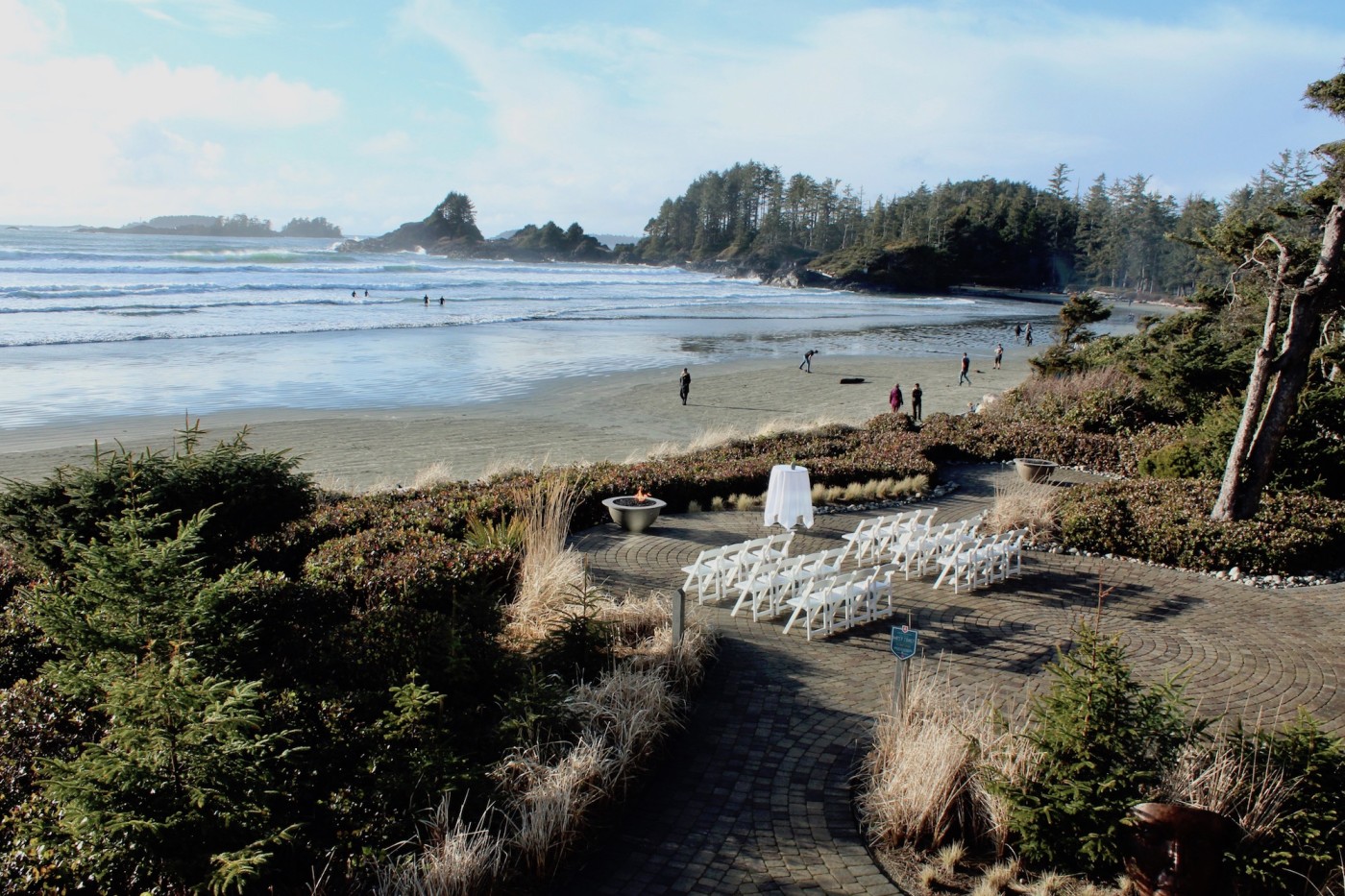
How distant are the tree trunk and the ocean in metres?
21.5

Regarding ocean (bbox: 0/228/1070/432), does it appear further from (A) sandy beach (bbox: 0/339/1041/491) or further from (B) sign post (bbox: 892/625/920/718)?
(B) sign post (bbox: 892/625/920/718)

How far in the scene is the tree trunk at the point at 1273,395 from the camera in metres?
11.9

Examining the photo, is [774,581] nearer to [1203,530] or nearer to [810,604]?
[810,604]

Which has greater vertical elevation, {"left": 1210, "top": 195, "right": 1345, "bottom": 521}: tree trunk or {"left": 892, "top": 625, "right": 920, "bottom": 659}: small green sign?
{"left": 1210, "top": 195, "right": 1345, "bottom": 521}: tree trunk

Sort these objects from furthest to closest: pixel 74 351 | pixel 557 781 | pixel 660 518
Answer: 1. pixel 74 351
2. pixel 660 518
3. pixel 557 781

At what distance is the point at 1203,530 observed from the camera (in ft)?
38.8

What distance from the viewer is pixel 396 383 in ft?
101

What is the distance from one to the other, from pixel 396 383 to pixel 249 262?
240ft

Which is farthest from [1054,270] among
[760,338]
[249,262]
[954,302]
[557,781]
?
[557,781]

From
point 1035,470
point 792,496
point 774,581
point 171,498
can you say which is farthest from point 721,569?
point 1035,470

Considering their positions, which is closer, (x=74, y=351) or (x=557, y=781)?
(x=557, y=781)

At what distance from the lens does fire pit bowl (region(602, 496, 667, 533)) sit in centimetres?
1280

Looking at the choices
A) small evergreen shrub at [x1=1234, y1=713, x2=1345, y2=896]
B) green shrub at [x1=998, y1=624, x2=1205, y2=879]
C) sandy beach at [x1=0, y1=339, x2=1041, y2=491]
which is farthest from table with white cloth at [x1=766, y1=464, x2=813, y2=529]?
small evergreen shrub at [x1=1234, y1=713, x2=1345, y2=896]

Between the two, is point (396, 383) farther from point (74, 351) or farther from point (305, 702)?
point (305, 702)
